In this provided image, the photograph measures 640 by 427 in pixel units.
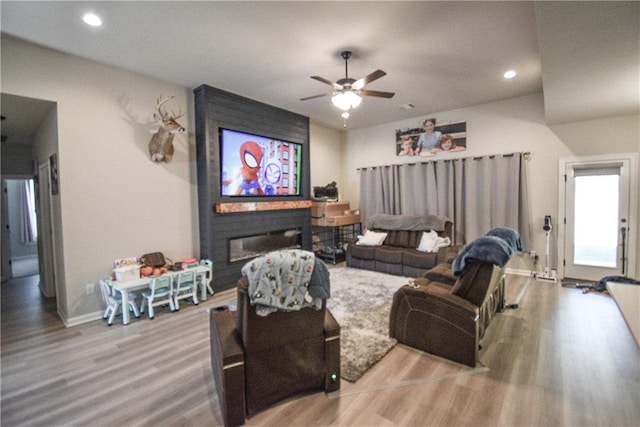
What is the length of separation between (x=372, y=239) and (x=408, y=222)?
2.51 ft

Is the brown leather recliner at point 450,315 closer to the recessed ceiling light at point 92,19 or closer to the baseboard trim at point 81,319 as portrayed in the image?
the baseboard trim at point 81,319

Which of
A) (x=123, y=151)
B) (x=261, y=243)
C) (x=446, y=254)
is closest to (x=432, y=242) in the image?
(x=446, y=254)

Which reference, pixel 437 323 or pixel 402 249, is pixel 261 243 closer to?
pixel 402 249

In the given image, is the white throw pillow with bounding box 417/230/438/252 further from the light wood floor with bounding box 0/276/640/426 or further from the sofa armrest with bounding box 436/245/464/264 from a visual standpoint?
the light wood floor with bounding box 0/276/640/426

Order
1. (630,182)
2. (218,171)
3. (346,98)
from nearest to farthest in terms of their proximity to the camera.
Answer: (346,98)
(630,182)
(218,171)

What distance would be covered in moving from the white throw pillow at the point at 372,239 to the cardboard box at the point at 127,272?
376 cm

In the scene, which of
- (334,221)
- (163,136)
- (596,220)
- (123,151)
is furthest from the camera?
(334,221)

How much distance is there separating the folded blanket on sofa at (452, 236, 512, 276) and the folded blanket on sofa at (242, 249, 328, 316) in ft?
5.03

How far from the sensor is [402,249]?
5359 millimetres

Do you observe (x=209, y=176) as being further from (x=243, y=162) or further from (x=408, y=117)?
(x=408, y=117)

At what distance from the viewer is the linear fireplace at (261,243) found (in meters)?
4.87

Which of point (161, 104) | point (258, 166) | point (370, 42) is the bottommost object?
point (258, 166)

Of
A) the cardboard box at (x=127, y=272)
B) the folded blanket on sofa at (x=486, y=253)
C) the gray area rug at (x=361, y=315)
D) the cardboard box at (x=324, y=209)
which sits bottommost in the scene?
the gray area rug at (x=361, y=315)

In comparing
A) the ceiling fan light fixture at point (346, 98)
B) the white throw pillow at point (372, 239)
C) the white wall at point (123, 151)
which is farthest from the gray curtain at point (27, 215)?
the ceiling fan light fixture at point (346, 98)
